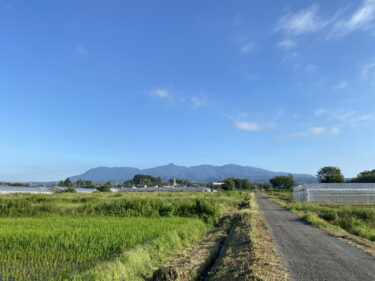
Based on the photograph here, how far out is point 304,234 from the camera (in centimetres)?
1364

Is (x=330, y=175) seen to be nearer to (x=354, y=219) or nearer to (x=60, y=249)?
(x=354, y=219)

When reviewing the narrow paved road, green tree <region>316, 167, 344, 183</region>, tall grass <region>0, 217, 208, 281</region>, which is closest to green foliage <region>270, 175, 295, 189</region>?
green tree <region>316, 167, 344, 183</region>

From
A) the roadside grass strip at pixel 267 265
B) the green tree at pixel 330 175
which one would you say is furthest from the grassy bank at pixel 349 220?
the green tree at pixel 330 175

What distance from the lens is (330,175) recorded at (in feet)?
327

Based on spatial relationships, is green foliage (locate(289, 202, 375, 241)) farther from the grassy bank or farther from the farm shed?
the farm shed

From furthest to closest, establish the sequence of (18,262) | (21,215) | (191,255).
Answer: (21,215)
(191,255)
(18,262)

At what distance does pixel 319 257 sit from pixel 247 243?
2343 mm

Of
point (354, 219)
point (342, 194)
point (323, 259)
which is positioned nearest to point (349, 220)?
point (354, 219)

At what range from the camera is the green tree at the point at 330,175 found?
92.4 meters

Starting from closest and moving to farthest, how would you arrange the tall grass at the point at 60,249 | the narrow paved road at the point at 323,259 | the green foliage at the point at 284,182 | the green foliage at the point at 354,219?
the narrow paved road at the point at 323,259 → the tall grass at the point at 60,249 → the green foliage at the point at 354,219 → the green foliage at the point at 284,182

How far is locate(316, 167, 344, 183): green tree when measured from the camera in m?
92.4

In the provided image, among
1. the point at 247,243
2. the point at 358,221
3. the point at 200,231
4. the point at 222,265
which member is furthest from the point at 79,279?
the point at 358,221

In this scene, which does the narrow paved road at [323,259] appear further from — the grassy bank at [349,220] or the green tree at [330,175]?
the green tree at [330,175]

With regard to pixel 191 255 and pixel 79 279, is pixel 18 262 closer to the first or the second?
pixel 79 279
